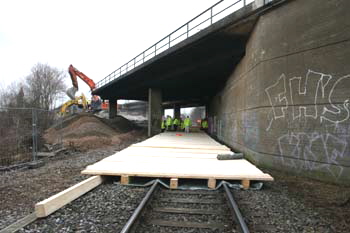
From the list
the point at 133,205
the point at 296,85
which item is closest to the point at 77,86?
the point at 296,85

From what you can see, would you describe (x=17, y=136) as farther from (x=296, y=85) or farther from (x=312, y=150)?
(x=312, y=150)

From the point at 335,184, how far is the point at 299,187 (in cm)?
113

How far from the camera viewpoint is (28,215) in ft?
13.8

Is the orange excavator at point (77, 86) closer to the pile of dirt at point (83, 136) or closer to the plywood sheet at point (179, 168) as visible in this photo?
the pile of dirt at point (83, 136)

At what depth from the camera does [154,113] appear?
1009 inches

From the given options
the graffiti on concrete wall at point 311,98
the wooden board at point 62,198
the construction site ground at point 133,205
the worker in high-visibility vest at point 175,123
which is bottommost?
the construction site ground at point 133,205

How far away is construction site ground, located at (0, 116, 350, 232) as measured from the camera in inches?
157

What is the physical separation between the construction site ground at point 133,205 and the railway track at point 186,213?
276 millimetres

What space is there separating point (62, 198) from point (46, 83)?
5079 cm

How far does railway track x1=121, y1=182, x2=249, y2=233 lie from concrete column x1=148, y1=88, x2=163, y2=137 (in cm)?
1962

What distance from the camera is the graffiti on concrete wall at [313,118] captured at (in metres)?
6.55

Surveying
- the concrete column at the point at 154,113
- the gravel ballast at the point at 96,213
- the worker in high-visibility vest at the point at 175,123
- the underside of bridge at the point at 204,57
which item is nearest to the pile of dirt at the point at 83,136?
the concrete column at the point at 154,113

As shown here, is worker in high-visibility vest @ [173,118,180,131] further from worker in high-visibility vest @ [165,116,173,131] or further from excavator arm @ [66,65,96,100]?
excavator arm @ [66,65,96,100]

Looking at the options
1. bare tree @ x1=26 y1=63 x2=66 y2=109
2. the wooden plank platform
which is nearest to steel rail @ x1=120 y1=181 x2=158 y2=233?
the wooden plank platform
